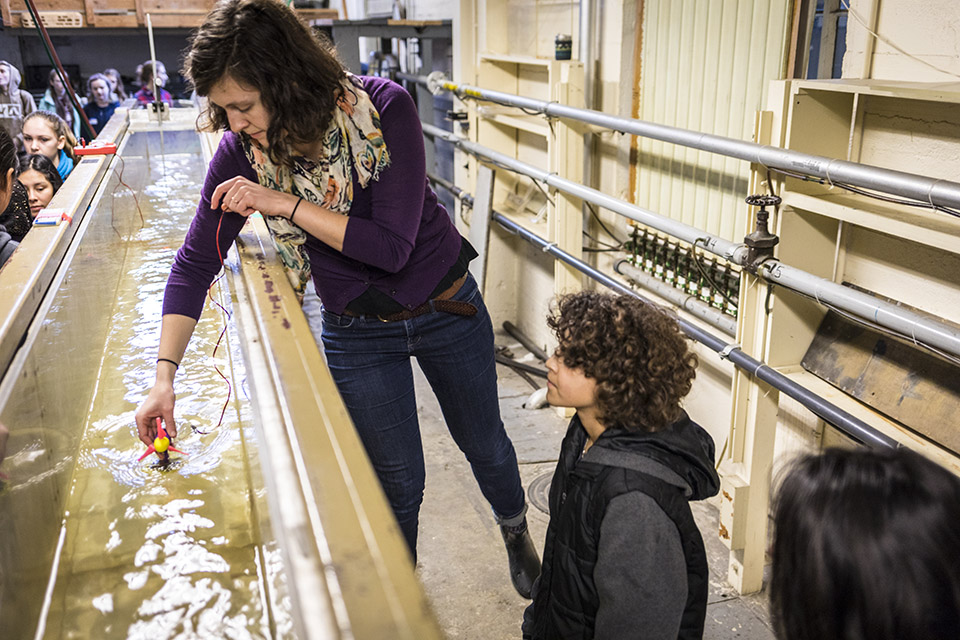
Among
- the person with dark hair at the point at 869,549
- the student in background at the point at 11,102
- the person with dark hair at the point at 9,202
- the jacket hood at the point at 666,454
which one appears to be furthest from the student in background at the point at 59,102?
the person with dark hair at the point at 869,549

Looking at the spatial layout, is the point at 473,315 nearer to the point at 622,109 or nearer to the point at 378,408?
the point at 378,408

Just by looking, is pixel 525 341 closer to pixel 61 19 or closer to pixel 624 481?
pixel 624 481

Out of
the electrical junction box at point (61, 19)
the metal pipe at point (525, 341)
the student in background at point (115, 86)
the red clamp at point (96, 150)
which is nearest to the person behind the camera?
the red clamp at point (96, 150)

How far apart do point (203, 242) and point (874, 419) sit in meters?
1.63

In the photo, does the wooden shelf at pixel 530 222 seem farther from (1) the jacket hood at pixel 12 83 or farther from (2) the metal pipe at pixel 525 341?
(1) the jacket hood at pixel 12 83

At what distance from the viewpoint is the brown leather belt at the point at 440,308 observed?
5.57 feet

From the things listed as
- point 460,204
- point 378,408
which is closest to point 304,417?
point 378,408

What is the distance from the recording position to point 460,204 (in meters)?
5.42

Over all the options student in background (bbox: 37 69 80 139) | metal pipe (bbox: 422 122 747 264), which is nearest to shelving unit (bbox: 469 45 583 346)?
metal pipe (bbox: 422 122 747 264)

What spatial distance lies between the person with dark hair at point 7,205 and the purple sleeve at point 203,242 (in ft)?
2.45

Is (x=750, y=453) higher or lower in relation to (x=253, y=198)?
lower

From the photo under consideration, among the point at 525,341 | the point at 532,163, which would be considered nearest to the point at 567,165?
the point at 532,163

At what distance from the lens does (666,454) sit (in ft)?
4.39

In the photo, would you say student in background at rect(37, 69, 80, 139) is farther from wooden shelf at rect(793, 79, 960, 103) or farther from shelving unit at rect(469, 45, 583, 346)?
wooden shelf at rect(793, 79, 960, 103)
